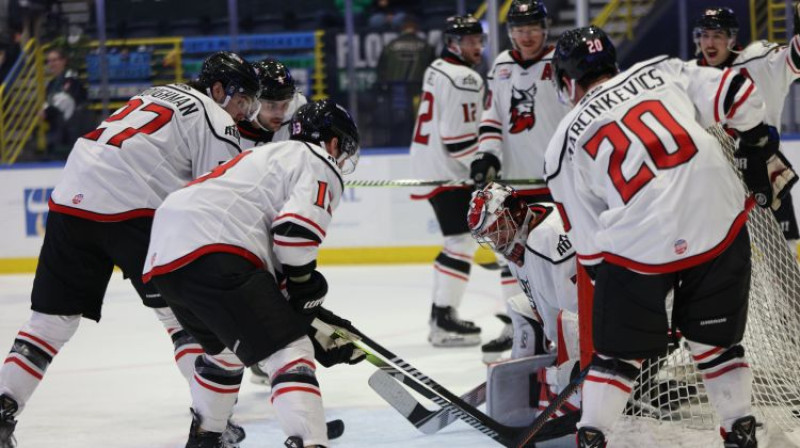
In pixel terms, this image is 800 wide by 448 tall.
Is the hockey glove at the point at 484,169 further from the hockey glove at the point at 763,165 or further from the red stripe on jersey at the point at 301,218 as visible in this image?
the red stripe on jersey at the point at 301,218

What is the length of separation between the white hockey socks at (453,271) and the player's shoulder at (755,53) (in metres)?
1.35

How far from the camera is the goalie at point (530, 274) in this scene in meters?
3.10

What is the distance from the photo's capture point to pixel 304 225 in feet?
8.09

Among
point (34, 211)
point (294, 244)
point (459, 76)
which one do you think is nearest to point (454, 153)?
point (459, 76)

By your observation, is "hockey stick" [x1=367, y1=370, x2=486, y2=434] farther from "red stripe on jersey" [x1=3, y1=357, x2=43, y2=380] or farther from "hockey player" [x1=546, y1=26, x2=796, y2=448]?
"red stripe on jersey" [x1=3, y1=357, x2=43, y2=380]

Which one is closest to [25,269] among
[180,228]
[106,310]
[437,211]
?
[106,310]

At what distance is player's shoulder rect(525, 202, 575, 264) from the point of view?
3.10 metres

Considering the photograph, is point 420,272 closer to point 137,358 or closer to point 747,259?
point 137,358

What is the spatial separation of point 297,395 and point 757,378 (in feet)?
4.83

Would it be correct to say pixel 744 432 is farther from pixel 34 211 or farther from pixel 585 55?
pixel 34 211

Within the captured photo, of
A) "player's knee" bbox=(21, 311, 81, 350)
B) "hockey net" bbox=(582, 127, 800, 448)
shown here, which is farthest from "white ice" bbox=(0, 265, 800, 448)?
"player's knee" bbox=(21, 311, 81, 350)

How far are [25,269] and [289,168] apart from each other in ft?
17.8

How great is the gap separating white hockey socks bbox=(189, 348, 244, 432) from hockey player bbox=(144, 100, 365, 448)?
46mm

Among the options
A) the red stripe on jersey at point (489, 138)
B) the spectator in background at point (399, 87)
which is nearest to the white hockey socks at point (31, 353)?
the red stripe on jersey at point (489, 138)
